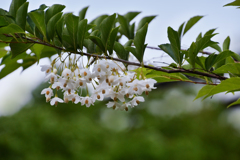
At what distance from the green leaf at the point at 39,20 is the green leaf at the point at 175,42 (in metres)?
0.35

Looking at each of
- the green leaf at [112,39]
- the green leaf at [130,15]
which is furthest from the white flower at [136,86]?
the green leaf at [130,15]

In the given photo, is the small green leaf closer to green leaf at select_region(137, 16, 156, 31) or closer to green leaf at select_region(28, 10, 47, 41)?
green leaf at select_region(28, 10, 47, 41)

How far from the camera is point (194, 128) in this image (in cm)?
882

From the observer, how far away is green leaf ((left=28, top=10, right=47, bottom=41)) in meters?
0.64

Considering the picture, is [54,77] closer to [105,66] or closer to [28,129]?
[105,66]

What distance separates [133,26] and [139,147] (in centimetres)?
622

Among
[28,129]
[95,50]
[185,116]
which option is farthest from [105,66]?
[185,116]

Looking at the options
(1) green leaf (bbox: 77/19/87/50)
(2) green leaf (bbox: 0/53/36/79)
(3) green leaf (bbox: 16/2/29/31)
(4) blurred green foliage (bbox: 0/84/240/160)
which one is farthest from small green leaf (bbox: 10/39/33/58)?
(4) blurred green foliage (bbox: 0/84/240/160)

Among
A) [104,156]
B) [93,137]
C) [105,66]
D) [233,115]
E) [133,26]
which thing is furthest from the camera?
[233,115]

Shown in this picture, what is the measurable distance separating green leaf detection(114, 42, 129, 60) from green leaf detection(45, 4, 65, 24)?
0.18 meters

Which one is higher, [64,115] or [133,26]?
[133,26]

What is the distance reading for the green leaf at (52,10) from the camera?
27.1 inches

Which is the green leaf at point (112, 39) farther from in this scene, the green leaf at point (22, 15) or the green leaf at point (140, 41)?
the green leaf at point (22, 15)

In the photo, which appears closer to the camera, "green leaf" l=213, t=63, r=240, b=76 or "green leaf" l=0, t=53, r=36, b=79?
"green leaf" l=213, t=63, r=240, b=76
